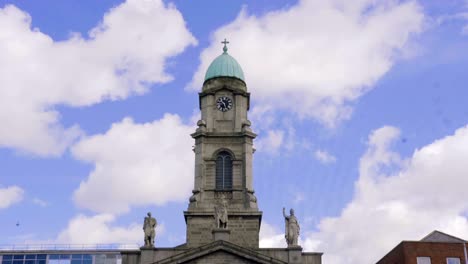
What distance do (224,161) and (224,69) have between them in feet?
28.4

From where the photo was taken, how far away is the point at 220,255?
51.7 meters

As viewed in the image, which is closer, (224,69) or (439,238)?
(439,238)

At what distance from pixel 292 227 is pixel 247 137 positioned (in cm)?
1025

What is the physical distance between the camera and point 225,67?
63500 millimetres

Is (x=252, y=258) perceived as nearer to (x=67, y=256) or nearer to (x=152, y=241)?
A: (x=152, y=241)

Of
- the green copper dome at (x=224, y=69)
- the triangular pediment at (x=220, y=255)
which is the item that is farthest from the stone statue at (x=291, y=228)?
the green copper dome at (x=224, y=69)

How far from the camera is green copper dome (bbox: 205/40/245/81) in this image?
63.1 meters

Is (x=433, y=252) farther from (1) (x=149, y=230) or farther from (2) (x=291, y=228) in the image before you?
(1) (x=149, y=230)

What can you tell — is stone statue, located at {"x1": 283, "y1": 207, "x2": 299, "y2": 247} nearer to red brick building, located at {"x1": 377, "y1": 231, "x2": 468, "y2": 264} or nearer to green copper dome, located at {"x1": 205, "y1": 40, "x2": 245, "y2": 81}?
red brick building, located at {"x1": 377, "y1": 231, "x2": 468, "y2": 264}

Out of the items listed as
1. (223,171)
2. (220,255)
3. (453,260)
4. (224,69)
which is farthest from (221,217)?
(453,260)

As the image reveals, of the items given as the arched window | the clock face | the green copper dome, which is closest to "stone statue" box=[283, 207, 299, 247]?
the arched window

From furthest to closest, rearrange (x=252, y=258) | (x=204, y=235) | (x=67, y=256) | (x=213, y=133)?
(x=67, y=256)
(x=213, y=133)
(x=204, y=235)
(x=252, y=258)

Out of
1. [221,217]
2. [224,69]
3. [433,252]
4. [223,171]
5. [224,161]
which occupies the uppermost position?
[224,69]

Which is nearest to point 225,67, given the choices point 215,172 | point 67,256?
point 215,172
